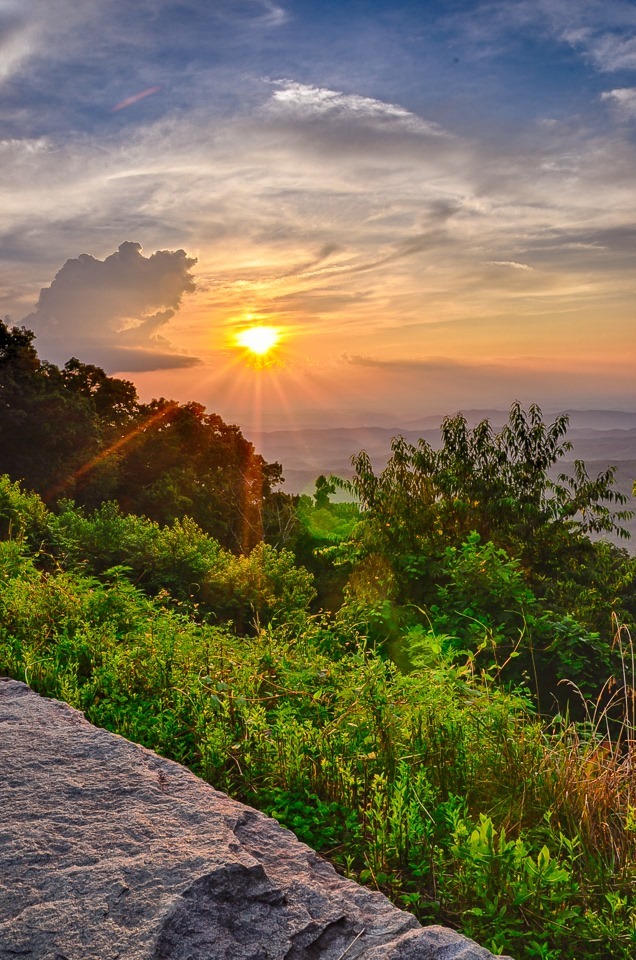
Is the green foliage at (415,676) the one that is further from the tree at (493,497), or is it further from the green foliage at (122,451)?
the green foliage at (122,451)

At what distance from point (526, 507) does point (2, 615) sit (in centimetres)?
780

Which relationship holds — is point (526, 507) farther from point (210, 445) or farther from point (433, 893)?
point (210, 445)

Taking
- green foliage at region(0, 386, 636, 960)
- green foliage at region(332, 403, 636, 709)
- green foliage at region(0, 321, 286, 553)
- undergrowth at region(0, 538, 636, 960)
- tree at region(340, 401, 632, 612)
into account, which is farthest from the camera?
green foliage at region(0, 321, 286, 553)

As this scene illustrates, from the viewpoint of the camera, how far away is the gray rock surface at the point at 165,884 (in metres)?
2.28

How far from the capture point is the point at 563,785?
11.4ft

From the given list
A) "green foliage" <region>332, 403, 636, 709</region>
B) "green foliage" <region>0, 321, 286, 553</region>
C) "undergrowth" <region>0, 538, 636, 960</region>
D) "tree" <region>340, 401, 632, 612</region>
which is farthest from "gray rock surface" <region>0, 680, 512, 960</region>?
"green foliage" <region>0, 321, 286, 553</region>

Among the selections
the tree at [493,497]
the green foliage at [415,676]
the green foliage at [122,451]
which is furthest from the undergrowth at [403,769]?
the green foliage at [122,451]

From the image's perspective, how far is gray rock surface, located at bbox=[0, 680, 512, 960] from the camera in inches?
89.8

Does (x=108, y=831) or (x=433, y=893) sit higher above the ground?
(x=108, y=831)

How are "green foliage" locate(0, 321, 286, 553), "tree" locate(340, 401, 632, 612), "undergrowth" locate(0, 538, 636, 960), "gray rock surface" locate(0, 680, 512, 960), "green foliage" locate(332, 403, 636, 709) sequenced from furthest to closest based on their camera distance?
"green foliage" locate(0, 321, 286, 553), "tree" locate(340, 401, 632, 612), "green foliage" locate(332, 403, 636, 709), "undergrowth" locate(0, 538, 636, 960), "gray rock surface" locate(0, 680, 512, 960)

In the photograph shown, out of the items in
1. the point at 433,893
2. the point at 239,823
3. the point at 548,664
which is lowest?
the point at 548,664

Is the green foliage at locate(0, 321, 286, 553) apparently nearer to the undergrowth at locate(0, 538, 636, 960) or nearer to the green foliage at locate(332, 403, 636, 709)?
the green foliage at locate(332, 403, 636, 709)

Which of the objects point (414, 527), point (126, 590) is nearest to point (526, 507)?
point (414, 527)

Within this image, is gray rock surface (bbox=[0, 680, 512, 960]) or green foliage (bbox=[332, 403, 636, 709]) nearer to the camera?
gray rock surface (bbox=[0, 680, 512, 960])
